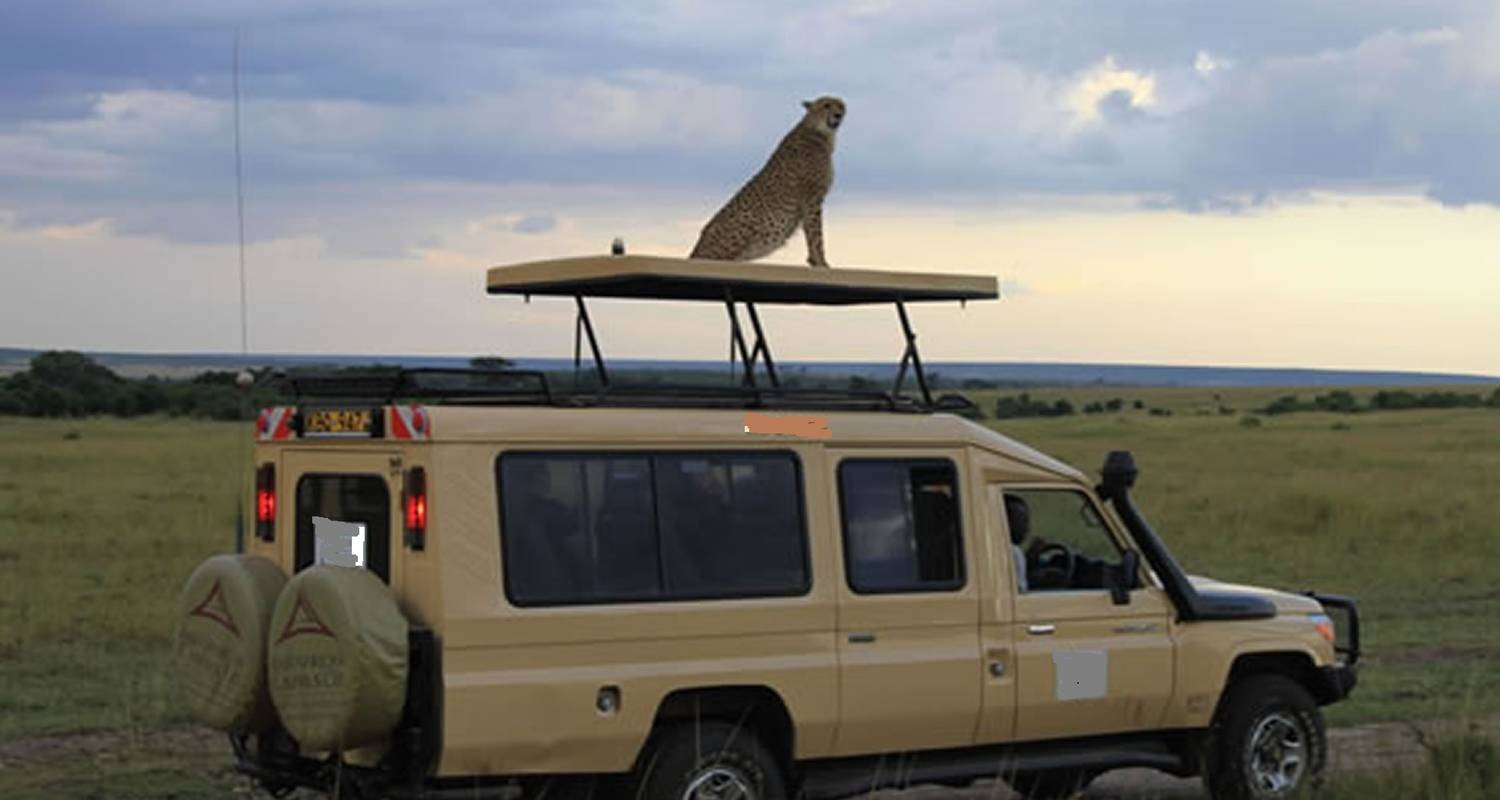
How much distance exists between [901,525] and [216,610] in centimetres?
257

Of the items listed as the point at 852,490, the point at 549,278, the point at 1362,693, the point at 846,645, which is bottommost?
the point at 1362,693

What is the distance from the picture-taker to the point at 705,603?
7688mm

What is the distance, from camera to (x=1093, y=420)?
6488cm

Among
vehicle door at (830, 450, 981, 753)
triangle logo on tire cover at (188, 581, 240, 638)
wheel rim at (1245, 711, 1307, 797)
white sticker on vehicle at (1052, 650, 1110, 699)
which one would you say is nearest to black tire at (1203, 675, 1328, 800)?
wheel rim at (1245, 711, 1307, 797)

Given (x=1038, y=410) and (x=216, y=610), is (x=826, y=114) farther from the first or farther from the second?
(x=1038, y=410)

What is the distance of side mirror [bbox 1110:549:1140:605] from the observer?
876cm

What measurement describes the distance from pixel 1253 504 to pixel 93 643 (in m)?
17.1

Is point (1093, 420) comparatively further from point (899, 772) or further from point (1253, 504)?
point (899, 772)

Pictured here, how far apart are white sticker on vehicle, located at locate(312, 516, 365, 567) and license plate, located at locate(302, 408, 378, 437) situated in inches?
12.5

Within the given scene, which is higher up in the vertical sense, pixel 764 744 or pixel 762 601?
pixel 762 601

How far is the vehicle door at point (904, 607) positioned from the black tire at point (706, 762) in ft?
1.09

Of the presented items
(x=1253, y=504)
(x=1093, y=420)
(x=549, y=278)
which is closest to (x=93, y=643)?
(x=549, y=278)

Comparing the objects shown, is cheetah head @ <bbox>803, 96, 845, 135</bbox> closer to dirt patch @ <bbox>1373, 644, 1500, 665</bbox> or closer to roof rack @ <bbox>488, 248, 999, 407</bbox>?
roof rack @ <bbox>488, 248, 999, 407</bbox>

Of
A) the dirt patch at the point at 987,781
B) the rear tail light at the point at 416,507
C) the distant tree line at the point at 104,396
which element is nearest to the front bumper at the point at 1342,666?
the dirt patch at the point at 987,781
